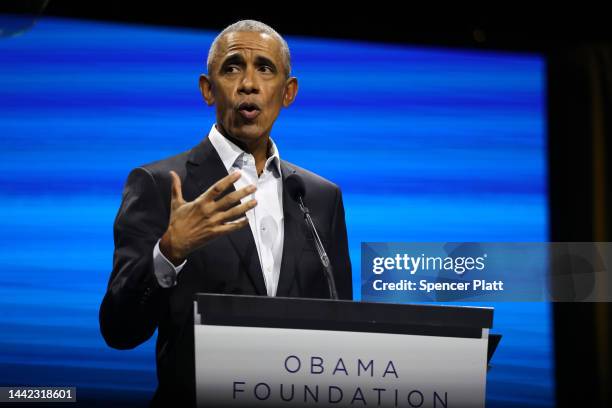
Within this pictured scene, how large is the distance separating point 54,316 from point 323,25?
1588 mm

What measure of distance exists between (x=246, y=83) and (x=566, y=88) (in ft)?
6.60

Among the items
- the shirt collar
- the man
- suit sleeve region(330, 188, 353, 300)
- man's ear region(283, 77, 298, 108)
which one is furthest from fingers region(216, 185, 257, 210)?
man's ear region(283, 77, 298, 108)

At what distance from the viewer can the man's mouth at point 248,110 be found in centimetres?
227

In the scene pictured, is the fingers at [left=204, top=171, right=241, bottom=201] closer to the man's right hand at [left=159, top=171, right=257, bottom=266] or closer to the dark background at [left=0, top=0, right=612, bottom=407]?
the man's right hand at [left=159, top=171, right=257, bottom=266]

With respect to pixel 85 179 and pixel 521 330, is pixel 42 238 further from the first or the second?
pixel 521 330

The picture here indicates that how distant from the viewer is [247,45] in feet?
7.49

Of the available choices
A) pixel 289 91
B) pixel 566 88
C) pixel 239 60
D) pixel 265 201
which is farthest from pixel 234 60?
pixel 566 88

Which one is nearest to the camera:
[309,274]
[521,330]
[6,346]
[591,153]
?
[309,274]

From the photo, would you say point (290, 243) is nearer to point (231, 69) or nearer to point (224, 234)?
point (224, 234)

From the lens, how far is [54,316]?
10.5 ft

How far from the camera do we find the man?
6.42ft

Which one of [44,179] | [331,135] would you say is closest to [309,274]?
[331,135]

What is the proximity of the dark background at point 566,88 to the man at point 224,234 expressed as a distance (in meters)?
1.23

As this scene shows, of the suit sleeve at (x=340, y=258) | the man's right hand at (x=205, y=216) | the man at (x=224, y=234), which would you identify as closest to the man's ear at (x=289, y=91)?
the man at (x=224, y=234)
